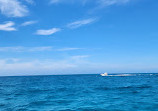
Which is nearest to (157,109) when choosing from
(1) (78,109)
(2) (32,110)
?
(1) (78,109)

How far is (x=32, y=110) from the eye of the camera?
57.9ft

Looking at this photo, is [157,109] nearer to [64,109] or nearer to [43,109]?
[64,109]

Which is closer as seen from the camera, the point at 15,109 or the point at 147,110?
the point at 147,110

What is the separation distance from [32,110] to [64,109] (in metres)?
3.87

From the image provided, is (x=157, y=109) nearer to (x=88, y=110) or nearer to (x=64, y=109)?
(x=88, y=110)

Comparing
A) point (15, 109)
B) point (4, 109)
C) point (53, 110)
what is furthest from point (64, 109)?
point (4, 109)

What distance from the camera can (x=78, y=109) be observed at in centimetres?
1778

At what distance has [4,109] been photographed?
1780cm

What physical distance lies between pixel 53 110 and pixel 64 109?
1.35 metres

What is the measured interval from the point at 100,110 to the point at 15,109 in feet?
34.1

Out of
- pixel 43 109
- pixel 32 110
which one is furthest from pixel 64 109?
pixel 32 110

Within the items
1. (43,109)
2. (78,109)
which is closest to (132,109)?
(78,109)

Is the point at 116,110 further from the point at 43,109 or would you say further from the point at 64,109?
the point at 43,109

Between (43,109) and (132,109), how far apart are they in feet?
35.2
